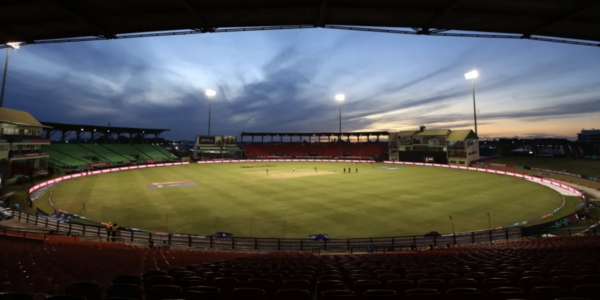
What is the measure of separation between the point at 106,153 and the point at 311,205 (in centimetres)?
7713

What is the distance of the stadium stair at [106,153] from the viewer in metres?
76.2

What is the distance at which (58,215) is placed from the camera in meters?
23.8

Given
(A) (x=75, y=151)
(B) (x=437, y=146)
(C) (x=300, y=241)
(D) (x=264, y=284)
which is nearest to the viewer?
(D) (x=264, y=284)

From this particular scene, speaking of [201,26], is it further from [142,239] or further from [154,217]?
[154,217]

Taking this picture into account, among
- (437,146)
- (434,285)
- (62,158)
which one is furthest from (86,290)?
(437,146)

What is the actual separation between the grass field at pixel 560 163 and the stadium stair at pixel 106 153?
371ft

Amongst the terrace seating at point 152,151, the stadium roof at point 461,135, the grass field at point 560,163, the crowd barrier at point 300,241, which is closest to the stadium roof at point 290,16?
the crowd barrier at point 300,241

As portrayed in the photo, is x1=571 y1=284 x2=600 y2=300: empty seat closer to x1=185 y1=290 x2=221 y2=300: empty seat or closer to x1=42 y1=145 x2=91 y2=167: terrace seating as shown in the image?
x1=185 y1=290 x2=221 y2=300: empty seat

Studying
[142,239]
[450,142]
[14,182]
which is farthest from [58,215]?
[450,142]

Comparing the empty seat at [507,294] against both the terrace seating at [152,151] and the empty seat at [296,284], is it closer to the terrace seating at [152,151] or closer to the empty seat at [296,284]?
the empty seat at [296,284]

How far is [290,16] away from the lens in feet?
35.0

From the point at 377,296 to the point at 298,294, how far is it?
48.2 inches

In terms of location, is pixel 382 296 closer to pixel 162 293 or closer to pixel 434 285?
pixel 434 285

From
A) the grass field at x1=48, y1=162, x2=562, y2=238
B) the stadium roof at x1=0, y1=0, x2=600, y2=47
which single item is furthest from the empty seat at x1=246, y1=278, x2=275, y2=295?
the grass field at x1=48, y1=162, x2=562, y2=238
